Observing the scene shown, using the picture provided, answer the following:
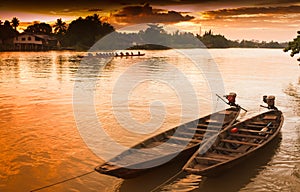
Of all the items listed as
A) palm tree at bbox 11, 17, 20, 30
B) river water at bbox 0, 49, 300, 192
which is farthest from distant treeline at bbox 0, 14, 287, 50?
river water at bbox 0, 49, 300, 192

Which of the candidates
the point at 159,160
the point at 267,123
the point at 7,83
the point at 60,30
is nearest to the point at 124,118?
the point at 267,123

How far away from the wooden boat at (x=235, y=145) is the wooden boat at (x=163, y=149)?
544mm

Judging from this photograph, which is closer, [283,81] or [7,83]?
[7,83]

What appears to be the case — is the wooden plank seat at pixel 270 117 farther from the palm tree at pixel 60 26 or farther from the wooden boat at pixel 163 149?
the palm tree at pixel 60 26

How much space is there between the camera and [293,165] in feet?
31.2

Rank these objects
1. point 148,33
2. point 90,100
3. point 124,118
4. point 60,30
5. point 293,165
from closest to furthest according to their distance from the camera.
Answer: point 293,165 < point 124,118 < point 90,100 < point 60,30 < point 148,33

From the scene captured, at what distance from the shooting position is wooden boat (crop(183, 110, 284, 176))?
7570mm

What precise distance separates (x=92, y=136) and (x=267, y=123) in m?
6.10

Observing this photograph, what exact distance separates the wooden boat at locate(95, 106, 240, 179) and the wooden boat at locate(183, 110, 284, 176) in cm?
54

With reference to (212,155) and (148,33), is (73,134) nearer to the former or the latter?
(212,155)

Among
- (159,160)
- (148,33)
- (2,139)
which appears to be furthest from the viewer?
(148,33)

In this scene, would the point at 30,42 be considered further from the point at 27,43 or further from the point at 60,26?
the point at 60,26

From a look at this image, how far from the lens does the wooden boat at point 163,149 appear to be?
7.42m

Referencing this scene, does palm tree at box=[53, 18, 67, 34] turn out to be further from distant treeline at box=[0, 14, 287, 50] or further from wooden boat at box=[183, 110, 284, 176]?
wooden boat at box=[183, 110, 284, 176]
